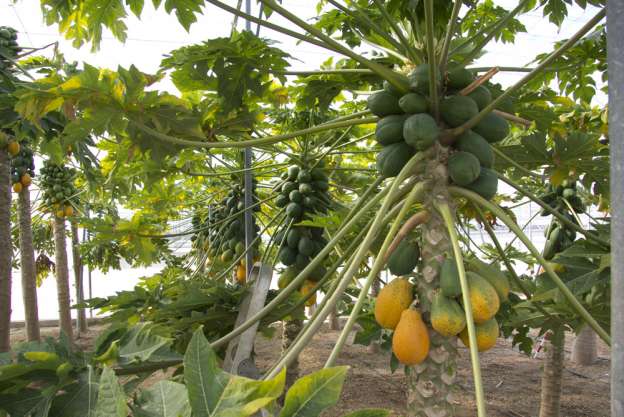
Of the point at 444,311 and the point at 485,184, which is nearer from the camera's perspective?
→ the point at 444,311

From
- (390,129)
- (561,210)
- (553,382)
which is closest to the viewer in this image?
(390,129)

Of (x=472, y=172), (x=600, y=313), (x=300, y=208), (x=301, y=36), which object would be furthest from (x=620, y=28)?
(x=300, y=208)

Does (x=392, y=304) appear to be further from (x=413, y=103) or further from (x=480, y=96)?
(x=480, y=96)

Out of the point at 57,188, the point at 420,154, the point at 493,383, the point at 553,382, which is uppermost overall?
the point at 57,188

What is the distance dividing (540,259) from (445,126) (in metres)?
0.51

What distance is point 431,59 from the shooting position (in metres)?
1.38

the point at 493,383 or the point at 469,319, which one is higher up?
the point at 469,319

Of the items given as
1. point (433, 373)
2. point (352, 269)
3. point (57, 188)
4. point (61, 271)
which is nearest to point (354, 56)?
point (352, 269)

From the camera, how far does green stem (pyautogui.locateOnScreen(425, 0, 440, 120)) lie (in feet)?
4.24

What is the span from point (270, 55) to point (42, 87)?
2.64 ft

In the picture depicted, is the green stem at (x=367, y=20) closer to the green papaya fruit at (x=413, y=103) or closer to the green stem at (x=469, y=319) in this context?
the green papaya fruit at (x=413, y=103)

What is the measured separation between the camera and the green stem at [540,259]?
1.17m

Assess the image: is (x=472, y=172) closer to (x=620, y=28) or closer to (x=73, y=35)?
(x=620, y=28)

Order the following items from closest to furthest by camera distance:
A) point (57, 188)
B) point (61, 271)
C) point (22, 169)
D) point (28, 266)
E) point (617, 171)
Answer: point (617, 171) → point (28, 266) → point (22, 169) → point (61, 271) → point (57, 188)
